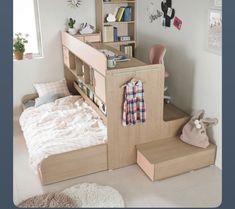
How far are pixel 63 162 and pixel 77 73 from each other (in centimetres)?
132

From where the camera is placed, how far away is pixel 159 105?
3.17m

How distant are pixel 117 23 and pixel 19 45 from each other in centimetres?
144

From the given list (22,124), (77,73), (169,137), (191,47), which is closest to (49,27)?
(77,73)

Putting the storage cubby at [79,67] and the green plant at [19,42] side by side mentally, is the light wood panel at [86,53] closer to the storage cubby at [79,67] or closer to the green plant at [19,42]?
the storage cubby at [79,67]

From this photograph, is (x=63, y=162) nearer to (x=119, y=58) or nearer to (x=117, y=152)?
(x=117, y=152)

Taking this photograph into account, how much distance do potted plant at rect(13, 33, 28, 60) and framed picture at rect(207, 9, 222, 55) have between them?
8.09ft

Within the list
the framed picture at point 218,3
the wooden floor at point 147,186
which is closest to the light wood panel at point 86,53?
the wooden floor at point 147,186

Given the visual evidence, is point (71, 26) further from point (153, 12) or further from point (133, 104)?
point (133, 104)

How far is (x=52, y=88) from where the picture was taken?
4289mm

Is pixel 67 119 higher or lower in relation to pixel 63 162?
higher

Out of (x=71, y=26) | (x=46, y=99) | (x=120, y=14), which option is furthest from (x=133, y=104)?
(x=120, y=14)

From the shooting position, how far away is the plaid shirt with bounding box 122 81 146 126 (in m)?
2.93

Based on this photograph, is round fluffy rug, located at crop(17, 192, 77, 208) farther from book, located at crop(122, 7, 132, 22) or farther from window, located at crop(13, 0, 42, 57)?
book, located at crop(122, 7, 132, 22)

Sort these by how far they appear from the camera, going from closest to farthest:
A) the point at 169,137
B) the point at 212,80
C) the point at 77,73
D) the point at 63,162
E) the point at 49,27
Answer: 1. the point at 63,162
2. the point at 212,80
3. the point at 169,137
4. the point at 77,73
5. the point at 49,27
